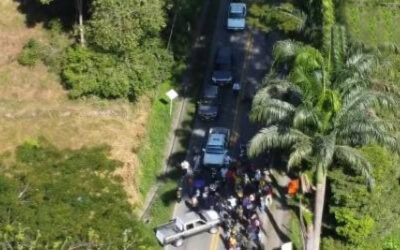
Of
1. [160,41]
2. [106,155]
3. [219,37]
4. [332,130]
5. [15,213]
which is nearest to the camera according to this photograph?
[15,213]

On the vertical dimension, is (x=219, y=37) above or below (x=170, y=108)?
above

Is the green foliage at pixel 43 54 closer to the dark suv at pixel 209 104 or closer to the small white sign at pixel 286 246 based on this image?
the dark suv at pixel 209 104

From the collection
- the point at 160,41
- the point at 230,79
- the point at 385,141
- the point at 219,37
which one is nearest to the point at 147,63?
the point at 160,41

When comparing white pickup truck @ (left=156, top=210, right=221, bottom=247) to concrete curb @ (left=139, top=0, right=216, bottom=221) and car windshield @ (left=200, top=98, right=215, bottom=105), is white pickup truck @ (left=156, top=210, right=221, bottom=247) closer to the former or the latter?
concrete curb @ (left=139, top=0, right=216, bottom=221)

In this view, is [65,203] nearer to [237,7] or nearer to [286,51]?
[286,51]

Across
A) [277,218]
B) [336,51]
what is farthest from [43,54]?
[336,51]

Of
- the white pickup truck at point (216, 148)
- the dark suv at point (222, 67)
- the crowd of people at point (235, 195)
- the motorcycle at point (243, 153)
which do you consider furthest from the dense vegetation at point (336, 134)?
the dark suv at point (222, 67)

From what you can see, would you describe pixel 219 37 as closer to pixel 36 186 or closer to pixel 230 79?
pixel 230 79
